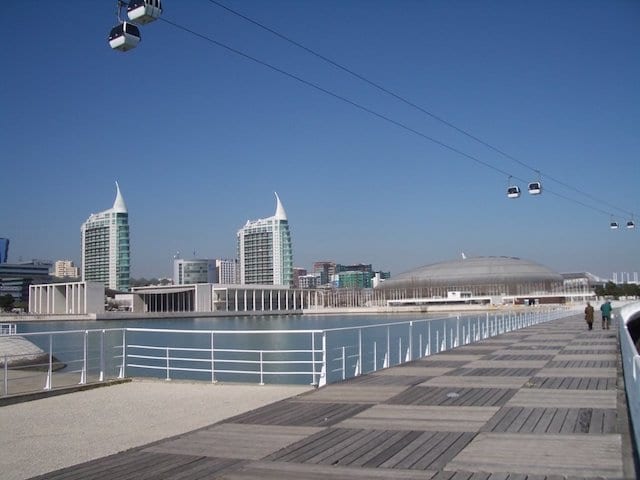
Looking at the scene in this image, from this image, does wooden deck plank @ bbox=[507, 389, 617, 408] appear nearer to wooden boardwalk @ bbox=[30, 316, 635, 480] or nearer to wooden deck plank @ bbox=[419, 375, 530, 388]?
wooden boardwalk @ bbox=[30, 316, 635, 480]

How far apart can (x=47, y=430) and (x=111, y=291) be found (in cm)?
19215


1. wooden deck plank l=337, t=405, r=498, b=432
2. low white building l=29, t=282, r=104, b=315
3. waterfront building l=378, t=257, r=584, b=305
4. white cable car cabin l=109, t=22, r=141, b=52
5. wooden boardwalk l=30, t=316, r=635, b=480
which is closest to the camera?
wooden boardwalk l=30, t=316, r=635, b=480

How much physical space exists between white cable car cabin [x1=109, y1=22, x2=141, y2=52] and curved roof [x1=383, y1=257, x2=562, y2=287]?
534 ft

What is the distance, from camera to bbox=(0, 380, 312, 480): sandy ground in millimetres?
8000

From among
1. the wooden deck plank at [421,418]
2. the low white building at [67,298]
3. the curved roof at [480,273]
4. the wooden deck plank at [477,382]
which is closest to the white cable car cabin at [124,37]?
the wooden deck plank at [421,418]

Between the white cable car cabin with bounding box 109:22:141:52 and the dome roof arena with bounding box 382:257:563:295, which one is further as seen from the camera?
the dome roof arena with bounding box 382:257:563:295

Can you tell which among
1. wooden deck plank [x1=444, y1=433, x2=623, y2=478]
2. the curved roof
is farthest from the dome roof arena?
wooden deck plank [x1=444, y1=433, x2=623, y2=478]

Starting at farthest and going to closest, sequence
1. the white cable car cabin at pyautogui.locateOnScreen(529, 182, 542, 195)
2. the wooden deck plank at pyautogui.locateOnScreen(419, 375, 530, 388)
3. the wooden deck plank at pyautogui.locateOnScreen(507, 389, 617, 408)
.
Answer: the white cable car cabin at pyautogui.locateOnScreen(529, 182, 542, 195)
the wooden deck plank at pyautogui.locateOnScreen(419, 375, 530, 388)
the wooden deck plank at pyautogui.locateOnScreen(507, 389, 617, 408)

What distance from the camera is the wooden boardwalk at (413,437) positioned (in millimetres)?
6137

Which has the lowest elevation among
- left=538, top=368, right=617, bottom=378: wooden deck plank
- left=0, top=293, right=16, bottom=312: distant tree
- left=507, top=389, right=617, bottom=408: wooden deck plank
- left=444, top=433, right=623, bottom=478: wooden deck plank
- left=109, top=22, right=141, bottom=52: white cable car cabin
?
left=538, top=368, right=617, bottom=378: wooden deck plank

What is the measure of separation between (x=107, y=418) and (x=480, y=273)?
166 meters

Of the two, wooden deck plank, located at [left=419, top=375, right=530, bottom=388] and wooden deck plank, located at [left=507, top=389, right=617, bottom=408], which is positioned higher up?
wooden deck plank, located at [left=507, top=389, right=617, bottom=408]

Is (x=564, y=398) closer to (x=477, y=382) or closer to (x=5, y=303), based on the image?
(x=477, y=382)

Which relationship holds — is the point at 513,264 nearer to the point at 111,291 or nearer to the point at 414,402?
the point at 111,291
